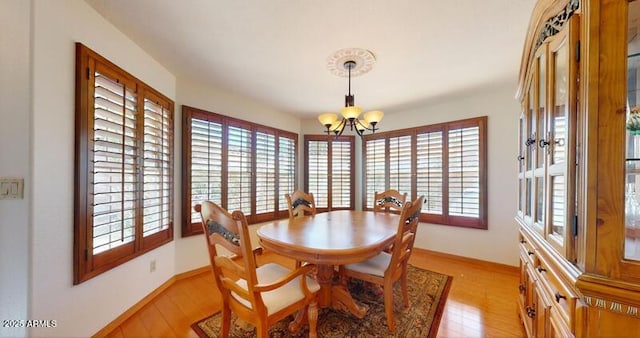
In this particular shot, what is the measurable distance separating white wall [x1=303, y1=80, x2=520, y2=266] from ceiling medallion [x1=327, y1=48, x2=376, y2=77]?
1635mm

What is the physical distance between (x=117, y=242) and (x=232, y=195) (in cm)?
147

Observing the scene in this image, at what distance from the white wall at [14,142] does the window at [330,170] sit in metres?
3.43

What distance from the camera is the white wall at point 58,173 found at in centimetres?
136

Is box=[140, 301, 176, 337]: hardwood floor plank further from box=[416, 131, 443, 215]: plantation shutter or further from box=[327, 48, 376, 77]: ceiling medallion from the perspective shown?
box=[416, 131, 443, 215]: plantation shutter

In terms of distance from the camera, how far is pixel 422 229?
3744mm

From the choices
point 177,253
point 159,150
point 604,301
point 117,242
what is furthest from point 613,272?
point 177,253

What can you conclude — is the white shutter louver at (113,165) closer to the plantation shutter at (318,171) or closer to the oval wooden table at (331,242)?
the oval wooden table at (331,242)

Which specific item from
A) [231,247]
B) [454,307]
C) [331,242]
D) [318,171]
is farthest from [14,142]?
[318,171]

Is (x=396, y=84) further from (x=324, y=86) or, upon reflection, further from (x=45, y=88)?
(x=45, y=88)

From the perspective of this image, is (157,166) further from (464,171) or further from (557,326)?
(464,171)

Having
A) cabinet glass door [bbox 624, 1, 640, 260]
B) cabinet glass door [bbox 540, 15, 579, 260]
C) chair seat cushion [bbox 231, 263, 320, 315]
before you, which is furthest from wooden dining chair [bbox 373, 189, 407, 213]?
cabinet glass door [bbox 624, 1, 640, 260]

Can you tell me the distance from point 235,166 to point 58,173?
1.93 meters

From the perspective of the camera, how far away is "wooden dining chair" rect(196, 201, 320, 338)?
1262mm

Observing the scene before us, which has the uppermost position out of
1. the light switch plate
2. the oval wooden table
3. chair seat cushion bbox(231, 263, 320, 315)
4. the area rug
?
the light switch plate
